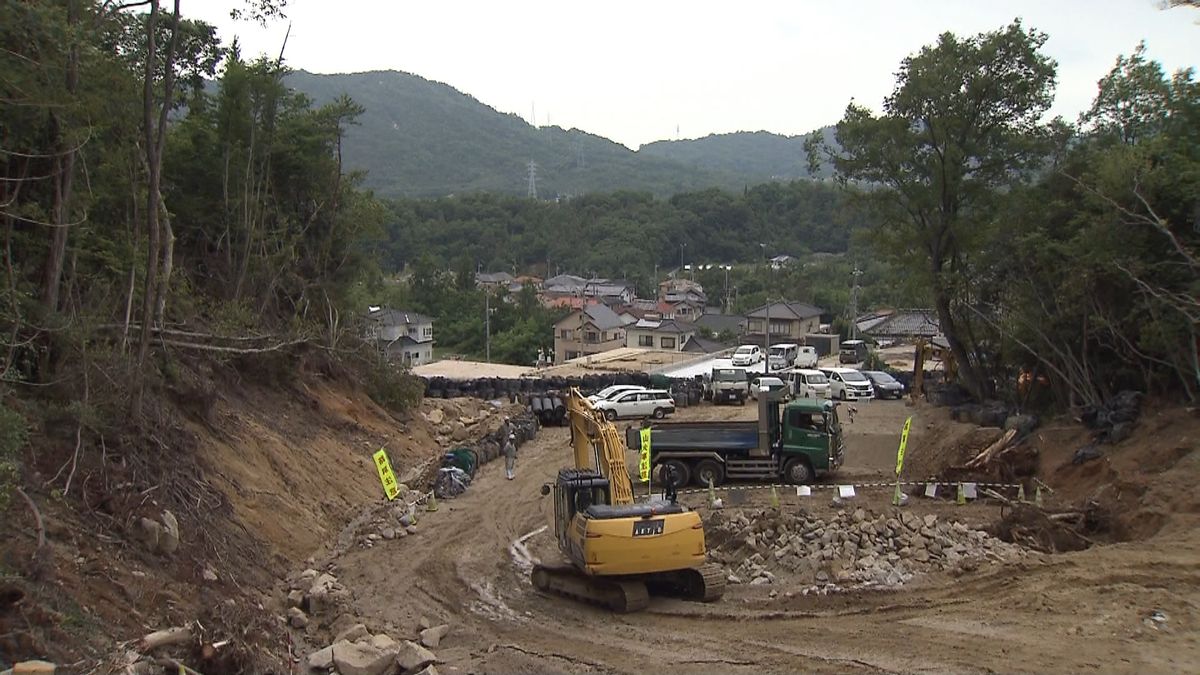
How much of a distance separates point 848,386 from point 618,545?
24.4 m

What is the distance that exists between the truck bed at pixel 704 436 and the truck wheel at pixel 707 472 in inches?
12.8

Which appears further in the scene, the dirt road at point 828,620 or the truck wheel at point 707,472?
the truck wheel at point 707,472

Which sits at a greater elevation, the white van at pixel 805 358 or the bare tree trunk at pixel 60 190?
the bare tree trunk at pixel 60 190

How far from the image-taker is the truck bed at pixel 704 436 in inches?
814

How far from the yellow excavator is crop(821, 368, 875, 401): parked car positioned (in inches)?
861

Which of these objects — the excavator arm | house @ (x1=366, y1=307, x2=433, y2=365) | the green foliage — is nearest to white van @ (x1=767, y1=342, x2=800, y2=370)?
house @ (x1=366, y1=307, x2=433, y2=365)

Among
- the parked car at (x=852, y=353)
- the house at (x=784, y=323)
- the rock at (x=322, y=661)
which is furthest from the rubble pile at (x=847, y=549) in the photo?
the house at (x=784, y=323)

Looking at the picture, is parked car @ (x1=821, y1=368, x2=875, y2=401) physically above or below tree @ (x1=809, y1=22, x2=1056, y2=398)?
below

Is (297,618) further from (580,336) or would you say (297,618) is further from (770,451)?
(580,336)

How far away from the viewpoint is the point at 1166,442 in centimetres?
1700

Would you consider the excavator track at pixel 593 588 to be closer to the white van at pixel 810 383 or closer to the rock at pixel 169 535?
the rock at pixel 169 535

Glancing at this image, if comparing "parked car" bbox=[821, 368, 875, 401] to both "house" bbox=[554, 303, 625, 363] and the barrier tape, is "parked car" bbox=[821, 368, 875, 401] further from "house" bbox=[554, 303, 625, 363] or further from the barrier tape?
"house" bbox=[554, 303, 625, 363]

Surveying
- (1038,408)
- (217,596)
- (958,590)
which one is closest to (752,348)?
(1038,408)

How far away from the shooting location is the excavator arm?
13.8 meters
